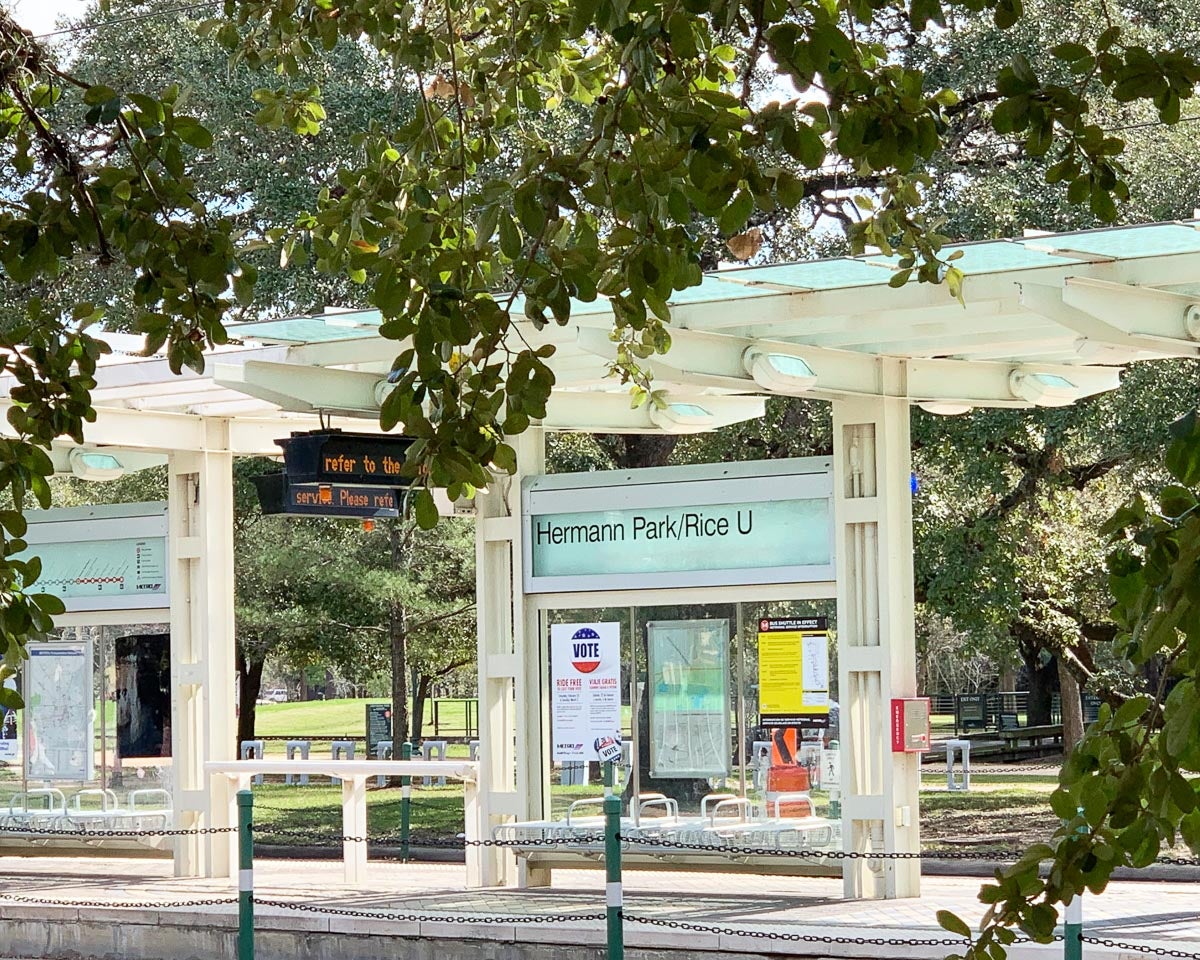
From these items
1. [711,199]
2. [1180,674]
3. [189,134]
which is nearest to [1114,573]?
[1180,674]

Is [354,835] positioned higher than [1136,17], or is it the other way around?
[1136,17]

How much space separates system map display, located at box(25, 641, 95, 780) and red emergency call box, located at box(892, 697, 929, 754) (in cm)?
745

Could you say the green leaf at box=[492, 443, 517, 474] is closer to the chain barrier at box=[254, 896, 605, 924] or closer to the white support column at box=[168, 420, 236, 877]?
the chain barrier at box=[254, 896, 605, 924]

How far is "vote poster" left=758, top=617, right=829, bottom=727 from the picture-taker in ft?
41.8

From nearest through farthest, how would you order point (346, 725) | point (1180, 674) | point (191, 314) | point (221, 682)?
point (1180, 674) < point (191, 314) < point (221, 682) < point (346, 725)

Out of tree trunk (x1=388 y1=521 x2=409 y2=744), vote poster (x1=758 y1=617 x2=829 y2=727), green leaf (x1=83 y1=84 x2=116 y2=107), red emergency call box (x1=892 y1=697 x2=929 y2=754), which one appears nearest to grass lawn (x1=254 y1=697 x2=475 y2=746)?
tree trunk (x1=388 y1=521 x2=409 y2=744)

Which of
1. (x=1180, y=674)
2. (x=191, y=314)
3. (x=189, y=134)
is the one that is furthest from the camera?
(x=191, y=314)

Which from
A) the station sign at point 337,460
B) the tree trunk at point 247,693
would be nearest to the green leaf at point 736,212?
the station sign at point 337,460

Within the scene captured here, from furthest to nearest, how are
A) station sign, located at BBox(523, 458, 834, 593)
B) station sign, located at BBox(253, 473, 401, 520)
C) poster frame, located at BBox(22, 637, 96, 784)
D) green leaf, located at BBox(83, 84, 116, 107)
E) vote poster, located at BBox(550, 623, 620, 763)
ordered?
poster frame, located at BBox(22, 637, 96, 784) < vote poster, located at BBox(550, 623, 620, 763) < station sign, located at BBox(253, 473, 401, 520) < station sign, located at BBox(523, 458, 834, 593) < green leaf, located at BBox(83, 84, 116, 107)

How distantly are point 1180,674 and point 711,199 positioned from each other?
1039 mm

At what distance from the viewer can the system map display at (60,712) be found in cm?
1650

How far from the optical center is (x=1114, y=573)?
196 centimetres

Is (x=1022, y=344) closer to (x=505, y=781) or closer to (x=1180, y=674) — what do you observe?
(x=505, y=781)

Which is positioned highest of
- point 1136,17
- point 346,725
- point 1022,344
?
point 1136,17
